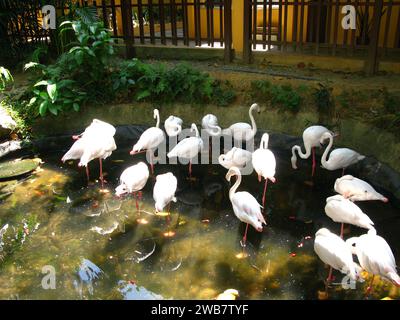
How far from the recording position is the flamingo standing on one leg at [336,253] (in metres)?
3.78

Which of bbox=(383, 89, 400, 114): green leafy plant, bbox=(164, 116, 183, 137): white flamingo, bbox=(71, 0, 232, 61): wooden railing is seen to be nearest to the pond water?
bbox=(164, 116, 183, 137): white flamingo

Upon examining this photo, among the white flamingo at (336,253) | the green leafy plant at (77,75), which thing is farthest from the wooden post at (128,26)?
the white flamingo at (336,253)

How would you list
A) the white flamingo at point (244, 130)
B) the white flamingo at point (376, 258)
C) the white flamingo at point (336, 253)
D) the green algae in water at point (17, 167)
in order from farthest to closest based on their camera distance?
the white flamingo at point (244, 130) → the green algae in water at point (17, 167) → the white flamingo at point (336, 253) → the white flamingo at point (376, 258)

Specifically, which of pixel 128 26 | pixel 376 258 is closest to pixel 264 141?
pixel 376 258

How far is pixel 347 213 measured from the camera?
4477 millimetres

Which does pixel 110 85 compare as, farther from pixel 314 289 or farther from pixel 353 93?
pixel 314 289

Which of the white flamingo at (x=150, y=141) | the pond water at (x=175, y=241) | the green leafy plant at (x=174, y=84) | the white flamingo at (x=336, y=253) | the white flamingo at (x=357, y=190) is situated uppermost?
the green leafy plant at (x=174, y=84)

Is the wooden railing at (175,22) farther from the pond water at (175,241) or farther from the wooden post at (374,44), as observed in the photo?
the pond water at (175,241)

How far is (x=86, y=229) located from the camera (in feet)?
16.8

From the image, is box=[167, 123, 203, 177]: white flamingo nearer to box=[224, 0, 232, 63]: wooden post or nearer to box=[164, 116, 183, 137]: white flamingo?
box=[164, 116, 183, 137]: white flamingo

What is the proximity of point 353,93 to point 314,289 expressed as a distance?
13.1 feet

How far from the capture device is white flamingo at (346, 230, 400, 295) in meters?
3.65

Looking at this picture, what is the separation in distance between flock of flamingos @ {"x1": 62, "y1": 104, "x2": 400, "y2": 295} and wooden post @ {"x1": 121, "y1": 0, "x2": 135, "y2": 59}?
11.4ft
